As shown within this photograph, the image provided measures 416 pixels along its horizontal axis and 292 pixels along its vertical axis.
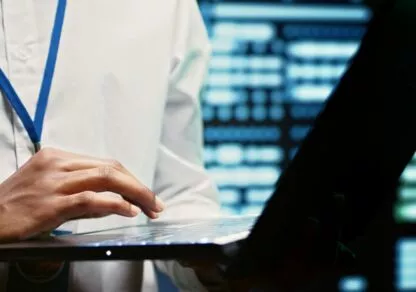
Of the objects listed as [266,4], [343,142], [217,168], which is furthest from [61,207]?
[266,4]

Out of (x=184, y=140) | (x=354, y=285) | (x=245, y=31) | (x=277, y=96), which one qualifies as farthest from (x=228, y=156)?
(x=184, y=140)

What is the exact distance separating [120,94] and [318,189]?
1.66 ft

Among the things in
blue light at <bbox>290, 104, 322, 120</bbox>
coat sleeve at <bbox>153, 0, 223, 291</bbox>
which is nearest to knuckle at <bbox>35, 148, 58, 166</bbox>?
coat sleeve at <bbox>153, 0, 223, 291</bbox>

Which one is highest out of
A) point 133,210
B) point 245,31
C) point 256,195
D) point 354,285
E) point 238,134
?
point 245,31

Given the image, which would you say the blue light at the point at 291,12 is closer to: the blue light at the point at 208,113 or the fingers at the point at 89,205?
the blue light at the point at 208,113

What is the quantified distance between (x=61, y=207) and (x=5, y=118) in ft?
0.94

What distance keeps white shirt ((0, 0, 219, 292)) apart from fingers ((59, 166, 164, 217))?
0.19 metres

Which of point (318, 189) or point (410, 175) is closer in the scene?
point (318, 189)

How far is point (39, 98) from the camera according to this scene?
98 cm

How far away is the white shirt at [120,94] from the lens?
100cm

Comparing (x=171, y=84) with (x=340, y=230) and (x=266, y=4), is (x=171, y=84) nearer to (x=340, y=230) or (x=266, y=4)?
(x=340, y=230)

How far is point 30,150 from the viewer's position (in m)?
0.98

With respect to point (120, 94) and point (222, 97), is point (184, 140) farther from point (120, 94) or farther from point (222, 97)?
point (222, 97)

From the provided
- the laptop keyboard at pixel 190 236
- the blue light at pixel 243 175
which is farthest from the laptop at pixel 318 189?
the blue light at pixel 243 175
